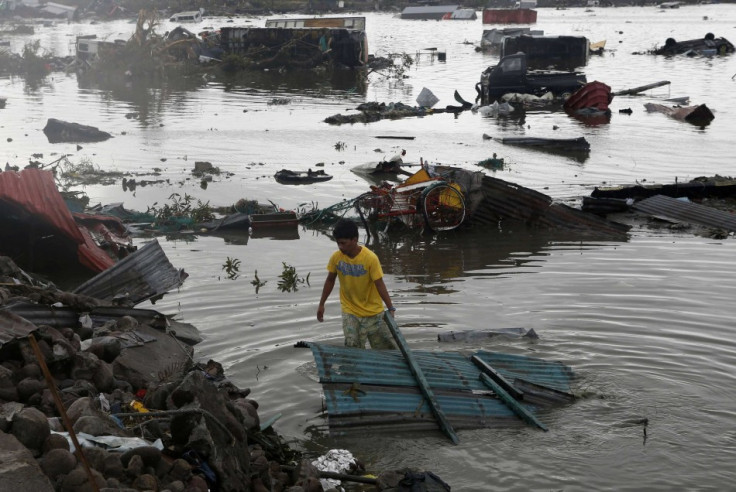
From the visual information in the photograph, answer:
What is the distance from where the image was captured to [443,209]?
14617 mm

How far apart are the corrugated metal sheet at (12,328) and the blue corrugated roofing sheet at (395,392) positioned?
8.00 ft

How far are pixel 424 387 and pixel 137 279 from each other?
5.42 meters

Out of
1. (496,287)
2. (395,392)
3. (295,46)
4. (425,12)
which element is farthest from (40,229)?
(425,12)

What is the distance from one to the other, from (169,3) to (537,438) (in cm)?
9317

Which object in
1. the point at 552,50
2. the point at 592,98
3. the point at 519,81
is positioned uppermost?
the point at 552,50

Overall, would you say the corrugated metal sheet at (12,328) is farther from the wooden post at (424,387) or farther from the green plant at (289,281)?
the green plant at (289,281)

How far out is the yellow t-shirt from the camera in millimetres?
7859

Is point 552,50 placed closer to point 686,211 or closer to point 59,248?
point 686,211

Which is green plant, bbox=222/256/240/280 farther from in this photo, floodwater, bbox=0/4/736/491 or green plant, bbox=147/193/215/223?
green plant, bbox=147/193/215/223

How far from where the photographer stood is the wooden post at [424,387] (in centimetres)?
730

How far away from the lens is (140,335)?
8555mm

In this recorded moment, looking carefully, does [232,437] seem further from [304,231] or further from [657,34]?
[657,34]

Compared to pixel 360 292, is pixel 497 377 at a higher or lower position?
lower

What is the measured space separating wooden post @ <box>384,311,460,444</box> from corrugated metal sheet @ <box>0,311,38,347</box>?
3.20m
